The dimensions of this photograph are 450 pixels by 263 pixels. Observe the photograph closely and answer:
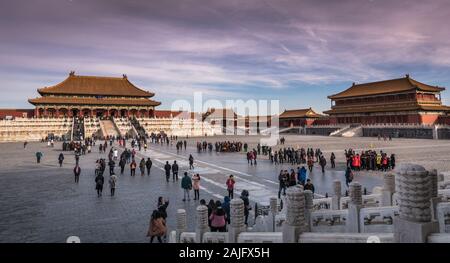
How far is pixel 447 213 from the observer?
707cm

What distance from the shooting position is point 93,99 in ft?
246

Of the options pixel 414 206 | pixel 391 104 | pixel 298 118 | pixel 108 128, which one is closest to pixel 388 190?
pixel 414 206

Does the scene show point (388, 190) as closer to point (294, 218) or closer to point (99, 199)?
point (294, 218)

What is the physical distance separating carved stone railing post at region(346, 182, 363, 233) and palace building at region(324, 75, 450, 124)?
57306 millimetres

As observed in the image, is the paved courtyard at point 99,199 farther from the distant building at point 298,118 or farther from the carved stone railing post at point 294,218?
the distant building at point 298,118

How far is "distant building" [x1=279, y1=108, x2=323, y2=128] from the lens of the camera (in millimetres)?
84062

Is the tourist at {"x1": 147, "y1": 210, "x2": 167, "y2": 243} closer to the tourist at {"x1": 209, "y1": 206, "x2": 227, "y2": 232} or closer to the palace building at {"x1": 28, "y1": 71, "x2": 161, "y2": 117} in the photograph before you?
the tourist at {"x1": 209, "y1": 206, "x2": 227, "y2": 232}

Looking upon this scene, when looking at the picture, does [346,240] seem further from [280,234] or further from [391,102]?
[391,102]

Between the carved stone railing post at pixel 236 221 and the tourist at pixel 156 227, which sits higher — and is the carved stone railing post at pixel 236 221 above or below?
above

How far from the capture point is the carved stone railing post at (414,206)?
4.98m

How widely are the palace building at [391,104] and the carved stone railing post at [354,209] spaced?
2256 inches

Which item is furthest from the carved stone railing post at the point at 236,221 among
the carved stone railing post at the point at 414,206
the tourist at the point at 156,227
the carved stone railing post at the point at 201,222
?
the carved stone railing post at the point at 414,206
